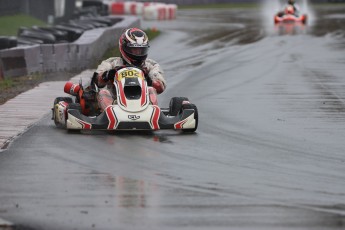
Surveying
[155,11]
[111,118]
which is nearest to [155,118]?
[111,118]

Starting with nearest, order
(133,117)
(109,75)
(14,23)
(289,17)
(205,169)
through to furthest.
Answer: (205,169) < (133,117) < (109,75) < (14,23) < (289,17)

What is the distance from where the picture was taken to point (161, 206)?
7.78 metres

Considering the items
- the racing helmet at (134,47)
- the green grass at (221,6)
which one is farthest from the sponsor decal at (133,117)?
the green grass at (221,6)

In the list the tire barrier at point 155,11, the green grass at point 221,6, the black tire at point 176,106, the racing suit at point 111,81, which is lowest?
the green grass at point 221,6

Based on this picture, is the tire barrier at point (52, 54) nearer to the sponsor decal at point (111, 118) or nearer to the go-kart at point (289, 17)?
the sponsor decal at point (111, 118)

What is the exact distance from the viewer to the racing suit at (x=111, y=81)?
12027 mm

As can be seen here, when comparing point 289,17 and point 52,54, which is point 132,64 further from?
point 289,17

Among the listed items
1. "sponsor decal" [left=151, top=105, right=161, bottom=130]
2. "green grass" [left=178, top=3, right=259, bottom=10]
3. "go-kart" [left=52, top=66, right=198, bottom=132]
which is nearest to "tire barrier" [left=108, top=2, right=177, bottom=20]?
"green grass" [left=178, top=3, right=259, bottom=10]

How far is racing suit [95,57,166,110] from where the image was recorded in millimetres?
A: 12027

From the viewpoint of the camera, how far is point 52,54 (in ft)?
66.0

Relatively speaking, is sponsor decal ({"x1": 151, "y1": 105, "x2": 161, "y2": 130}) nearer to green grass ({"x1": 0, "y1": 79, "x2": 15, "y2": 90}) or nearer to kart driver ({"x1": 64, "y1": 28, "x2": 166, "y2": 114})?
kart driver ({"x1": 64, "y1": 28, "x2": 166, "y2": 114})

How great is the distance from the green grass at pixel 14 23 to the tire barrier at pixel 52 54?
4.95 meters

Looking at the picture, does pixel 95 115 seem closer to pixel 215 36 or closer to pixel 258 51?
pixel 258 51

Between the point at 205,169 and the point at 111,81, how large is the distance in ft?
10.3
